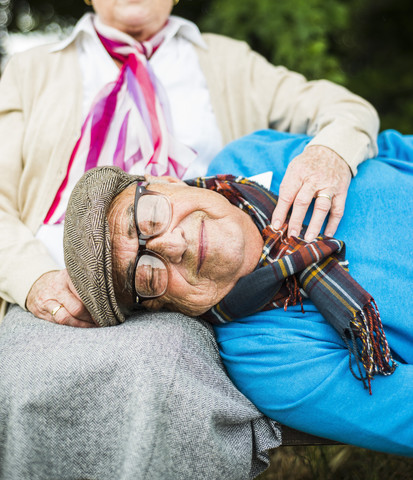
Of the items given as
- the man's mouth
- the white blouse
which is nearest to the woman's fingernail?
the man's mouth

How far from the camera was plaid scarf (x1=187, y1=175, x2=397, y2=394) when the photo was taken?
174cm

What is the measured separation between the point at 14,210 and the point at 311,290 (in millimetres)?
1592

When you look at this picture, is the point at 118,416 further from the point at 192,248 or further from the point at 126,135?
the point at 126,135

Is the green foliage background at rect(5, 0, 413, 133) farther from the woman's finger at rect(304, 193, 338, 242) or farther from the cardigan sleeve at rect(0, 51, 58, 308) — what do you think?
the woman's finger at rect(304, 193, 338, 242)

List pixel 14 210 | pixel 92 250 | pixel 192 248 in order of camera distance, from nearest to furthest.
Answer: pixel 92 250 → pixel 192 248 → pixel 14 210

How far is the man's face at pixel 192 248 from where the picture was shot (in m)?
1.87

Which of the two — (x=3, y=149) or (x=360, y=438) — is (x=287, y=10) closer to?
(x=3, y=149)

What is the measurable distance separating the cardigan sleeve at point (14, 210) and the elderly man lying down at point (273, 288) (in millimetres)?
473

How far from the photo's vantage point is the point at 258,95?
2.98m

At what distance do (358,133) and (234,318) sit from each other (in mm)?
1114

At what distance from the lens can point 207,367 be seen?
1.79 meters

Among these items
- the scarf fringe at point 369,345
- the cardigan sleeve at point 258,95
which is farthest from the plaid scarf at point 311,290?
the cardigan sleeve at point 258,95

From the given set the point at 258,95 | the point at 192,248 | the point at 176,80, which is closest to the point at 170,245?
the point at 192,248

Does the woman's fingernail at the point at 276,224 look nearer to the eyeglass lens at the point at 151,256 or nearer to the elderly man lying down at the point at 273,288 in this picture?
the elderly man lying down at the point at 273,288
